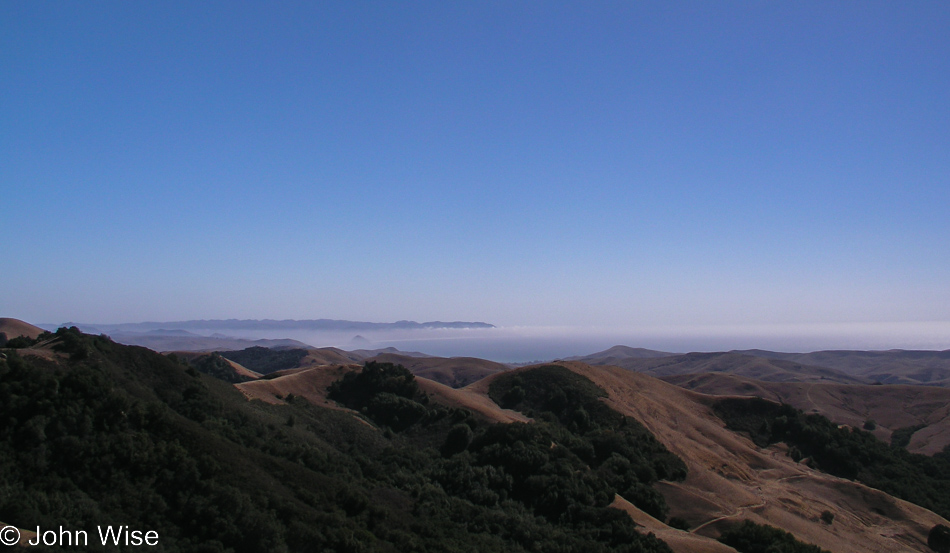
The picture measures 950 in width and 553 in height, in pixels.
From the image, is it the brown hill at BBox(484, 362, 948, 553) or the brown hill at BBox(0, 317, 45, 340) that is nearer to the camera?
the brown hill at BBox(484, 362, 948, 553)

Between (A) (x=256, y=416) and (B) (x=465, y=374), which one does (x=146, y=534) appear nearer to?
(A) (x=256, y=416)

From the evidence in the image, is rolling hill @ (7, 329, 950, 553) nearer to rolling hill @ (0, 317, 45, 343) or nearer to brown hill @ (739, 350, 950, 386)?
rolling hill @ (0, 317, 45, 343)

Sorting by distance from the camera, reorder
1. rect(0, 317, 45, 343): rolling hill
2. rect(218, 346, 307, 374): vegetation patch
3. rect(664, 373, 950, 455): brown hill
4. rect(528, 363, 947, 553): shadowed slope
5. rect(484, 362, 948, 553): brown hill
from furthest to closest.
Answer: rect(218, 346, 307, 374): vegetation patch → rect(0, 317, 45, 343): rolling hill → rect(664, 373, 950, 455): brown hill → rect(528, 363, 947, 553): shadowed slope → rect(484, 362, 948, 553): brown hill

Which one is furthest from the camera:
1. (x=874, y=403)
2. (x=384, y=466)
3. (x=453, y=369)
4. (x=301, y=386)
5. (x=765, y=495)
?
(x=453, y=369)

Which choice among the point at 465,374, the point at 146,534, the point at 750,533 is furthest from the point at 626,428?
the point at 465,374

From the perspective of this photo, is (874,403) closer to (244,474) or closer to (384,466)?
(384,466)

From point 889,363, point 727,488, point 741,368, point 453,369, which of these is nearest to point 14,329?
point 453,369

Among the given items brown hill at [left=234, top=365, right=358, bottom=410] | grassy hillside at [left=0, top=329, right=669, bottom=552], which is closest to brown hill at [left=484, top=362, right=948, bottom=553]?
grassy hillside at [left=0, top=329, right=669, bottom=552]
